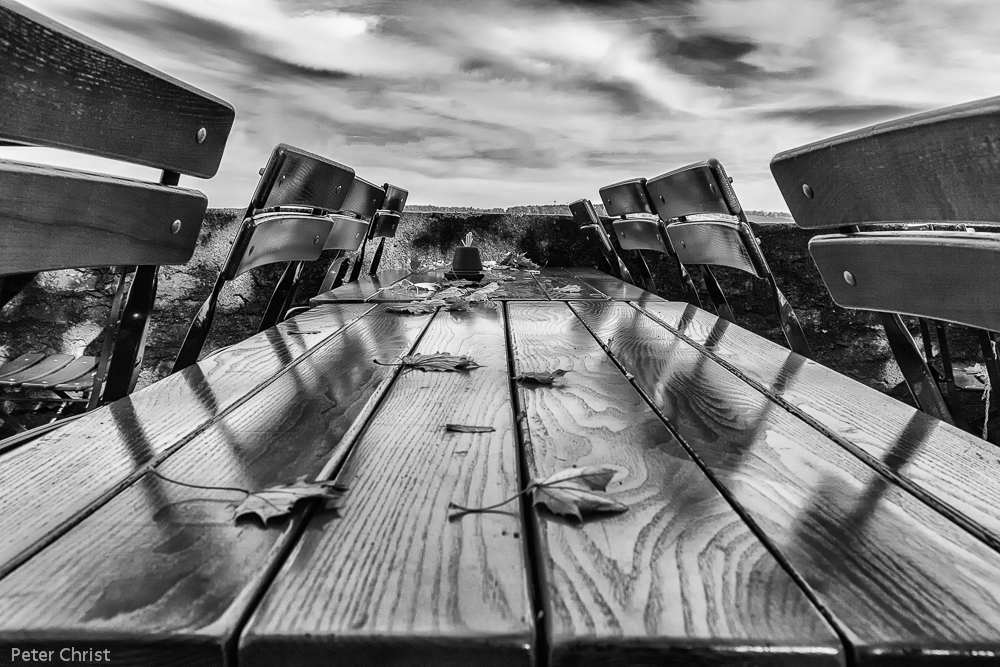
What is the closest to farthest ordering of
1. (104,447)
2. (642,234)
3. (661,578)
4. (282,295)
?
(661,578) < (104,447) < (282,295) < (642,234)

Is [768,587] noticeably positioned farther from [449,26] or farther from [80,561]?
[449,26]

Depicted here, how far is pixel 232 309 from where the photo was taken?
3.49 m

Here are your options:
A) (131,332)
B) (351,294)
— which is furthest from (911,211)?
(351,294)

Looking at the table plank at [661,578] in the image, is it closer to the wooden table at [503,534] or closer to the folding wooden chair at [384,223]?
the wooden table at [503,534]

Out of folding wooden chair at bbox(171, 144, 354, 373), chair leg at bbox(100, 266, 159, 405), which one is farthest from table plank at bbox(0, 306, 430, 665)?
folding wooden chair at bbox(171, 144, 354, 373)

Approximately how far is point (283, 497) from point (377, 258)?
3305 mm

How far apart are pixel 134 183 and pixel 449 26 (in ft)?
14.3

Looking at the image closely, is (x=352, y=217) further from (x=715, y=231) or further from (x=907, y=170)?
(x=907, y=170)

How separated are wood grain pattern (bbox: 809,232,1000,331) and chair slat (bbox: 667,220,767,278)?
69 centimetres

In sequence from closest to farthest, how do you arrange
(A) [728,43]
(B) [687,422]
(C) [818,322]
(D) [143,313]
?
(B) [687,422], (D) [143,313], (C) [818,322], (A) [728,43]

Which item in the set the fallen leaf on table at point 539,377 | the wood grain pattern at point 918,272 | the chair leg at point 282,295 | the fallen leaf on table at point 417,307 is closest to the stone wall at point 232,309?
the chair leg at point 282,295

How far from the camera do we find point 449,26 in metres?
4.79

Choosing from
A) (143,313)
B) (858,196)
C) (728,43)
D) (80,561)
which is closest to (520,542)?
(80,561)

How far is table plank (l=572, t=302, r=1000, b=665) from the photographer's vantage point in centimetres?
33
